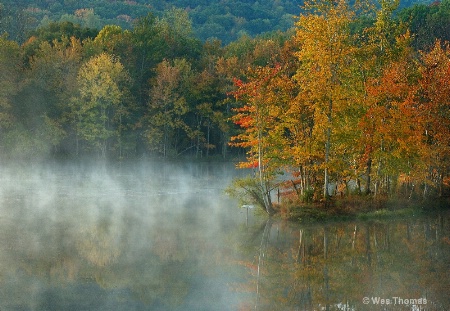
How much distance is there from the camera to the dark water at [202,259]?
76.2 feet

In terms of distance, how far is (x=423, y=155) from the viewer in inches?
1623

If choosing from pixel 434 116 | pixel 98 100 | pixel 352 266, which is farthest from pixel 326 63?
pixel 98 100

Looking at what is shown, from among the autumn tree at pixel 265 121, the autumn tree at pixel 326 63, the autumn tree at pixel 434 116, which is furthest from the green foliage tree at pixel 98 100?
the autumn tree at pixel 434 116

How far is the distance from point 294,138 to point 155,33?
187 ft

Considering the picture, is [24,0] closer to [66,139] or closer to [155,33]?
[155,33]

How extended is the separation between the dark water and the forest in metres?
4.35

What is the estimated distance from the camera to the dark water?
23219 mm

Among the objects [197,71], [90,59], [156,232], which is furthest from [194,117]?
[156,232]

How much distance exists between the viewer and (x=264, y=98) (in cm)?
3888

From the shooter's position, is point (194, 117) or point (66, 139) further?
point (194, 117)

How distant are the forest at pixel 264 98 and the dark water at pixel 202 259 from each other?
435cm

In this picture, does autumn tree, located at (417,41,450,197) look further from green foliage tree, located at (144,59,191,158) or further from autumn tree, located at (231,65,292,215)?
green foliage tree, located at (144,59,191,158)

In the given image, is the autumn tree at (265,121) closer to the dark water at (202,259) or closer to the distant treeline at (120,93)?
the dark water at (202,259)

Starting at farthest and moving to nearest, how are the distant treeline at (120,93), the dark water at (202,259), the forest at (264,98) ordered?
the distant treeline at (120,93)
the forest at (264,98)
the dark water at (202,259)
